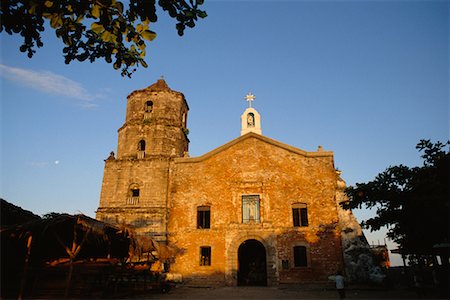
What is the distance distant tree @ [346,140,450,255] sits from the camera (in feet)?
32.7

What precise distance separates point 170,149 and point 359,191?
13.9m

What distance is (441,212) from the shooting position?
32.3 ft

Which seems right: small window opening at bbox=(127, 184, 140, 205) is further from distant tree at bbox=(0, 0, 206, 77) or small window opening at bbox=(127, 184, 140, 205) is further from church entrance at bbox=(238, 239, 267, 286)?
distant tree at bbox=(0, 0, 206, 77)

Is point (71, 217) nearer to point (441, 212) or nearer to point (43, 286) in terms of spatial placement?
point (43, 286)

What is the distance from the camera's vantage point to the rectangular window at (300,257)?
18781 mm

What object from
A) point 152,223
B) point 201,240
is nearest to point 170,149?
point 152,223

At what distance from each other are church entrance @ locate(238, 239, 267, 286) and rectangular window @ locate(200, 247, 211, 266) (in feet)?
7.93

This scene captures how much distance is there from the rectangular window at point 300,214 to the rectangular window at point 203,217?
17.9ft

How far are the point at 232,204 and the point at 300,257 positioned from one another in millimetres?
5216

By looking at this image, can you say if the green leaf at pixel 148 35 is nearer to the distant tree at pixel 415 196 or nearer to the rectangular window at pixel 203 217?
the distant tree at pixel 415 196

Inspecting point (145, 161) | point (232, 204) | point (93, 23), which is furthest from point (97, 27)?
point (145, 161)

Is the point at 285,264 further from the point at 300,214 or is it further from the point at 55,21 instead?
the point at 55,21

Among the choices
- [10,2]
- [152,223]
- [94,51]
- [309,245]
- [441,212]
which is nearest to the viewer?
[10,2]

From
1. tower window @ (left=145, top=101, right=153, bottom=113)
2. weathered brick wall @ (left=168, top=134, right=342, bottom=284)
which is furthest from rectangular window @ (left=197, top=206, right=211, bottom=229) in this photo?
tower window @ (left=145, top=101, right=153, bottom=113)
